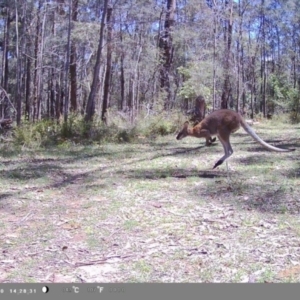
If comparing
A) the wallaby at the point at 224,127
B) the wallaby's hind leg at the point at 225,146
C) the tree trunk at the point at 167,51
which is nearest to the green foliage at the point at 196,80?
the tree trunk at the point at 167,51

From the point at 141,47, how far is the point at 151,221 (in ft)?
57.2

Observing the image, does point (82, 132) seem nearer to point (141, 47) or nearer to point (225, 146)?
point (225, 146)

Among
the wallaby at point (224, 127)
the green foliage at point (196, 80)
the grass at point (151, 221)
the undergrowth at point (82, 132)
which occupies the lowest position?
the grass at point (151, 221)

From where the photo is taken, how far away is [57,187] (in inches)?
262

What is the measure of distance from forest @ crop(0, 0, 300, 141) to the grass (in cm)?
566

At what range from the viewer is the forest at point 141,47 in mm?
16267

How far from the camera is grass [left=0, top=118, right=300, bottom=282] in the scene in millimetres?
3619

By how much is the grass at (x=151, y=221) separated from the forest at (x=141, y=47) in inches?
223

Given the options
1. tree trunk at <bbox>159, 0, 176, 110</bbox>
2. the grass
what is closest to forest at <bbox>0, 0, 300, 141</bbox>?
tree trunk at <bbox>159, 0, 176, 110</bbox>

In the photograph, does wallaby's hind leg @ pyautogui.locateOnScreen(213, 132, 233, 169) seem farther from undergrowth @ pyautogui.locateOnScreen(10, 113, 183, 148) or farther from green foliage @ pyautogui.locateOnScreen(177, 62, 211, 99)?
green foliage @ pyautogui.locateOnScreen(177, 62, 211, 99)

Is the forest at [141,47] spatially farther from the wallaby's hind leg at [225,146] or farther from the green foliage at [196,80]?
the wallaby's hind leg at [225,146]

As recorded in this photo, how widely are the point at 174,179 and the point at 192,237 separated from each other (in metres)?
2.65

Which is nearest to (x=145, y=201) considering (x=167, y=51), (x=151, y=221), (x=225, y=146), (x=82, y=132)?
(x=151, y=221)
